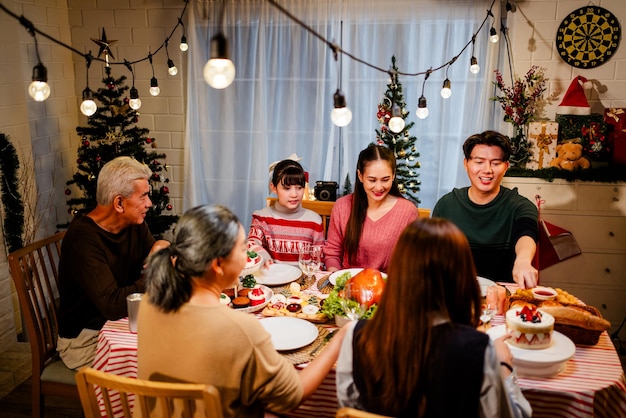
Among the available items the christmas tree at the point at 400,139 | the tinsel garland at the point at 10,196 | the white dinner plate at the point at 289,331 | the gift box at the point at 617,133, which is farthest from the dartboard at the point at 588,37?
the tinsel garland at the point at 10,196

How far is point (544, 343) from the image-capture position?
5.78 ft

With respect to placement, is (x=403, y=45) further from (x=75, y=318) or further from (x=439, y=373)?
(x=439, y=373)

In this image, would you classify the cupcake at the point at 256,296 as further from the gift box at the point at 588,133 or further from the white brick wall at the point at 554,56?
the white brick wall at the point at 554,56

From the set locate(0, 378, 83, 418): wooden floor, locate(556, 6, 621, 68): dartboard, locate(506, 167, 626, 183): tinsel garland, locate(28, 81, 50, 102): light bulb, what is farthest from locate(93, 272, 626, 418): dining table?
locate(556, 6, 621, 68): dartboard

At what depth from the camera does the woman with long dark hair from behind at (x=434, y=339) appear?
130cm

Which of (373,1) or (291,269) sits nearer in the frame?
(291,269)

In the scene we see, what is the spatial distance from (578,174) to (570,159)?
4.3 inches

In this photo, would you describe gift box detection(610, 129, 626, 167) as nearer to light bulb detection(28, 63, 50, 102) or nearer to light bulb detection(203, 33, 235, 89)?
light bulb detection(203, 33, 235, 89)

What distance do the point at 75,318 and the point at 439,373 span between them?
1639 millimetres

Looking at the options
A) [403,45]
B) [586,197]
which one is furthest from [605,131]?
[403,45]

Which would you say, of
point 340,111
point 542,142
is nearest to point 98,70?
point 340,111

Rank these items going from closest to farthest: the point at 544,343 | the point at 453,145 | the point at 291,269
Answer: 1. the point at 544,343
2. the point at 291,269
3. the point at 453,145

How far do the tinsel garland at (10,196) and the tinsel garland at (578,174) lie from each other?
318cm

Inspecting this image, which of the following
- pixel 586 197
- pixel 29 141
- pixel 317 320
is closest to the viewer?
pixel 317 320
